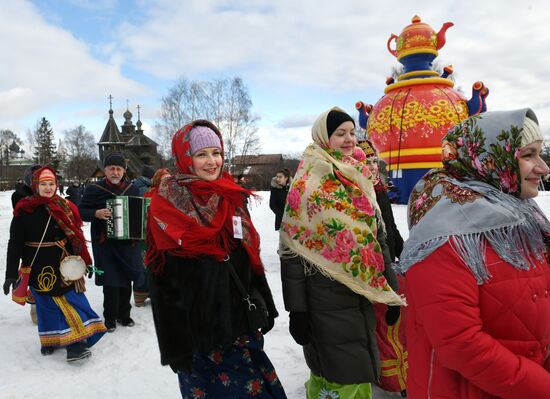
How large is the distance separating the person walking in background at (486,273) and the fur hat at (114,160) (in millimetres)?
3931

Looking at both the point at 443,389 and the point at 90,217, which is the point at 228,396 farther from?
the point at 90,217

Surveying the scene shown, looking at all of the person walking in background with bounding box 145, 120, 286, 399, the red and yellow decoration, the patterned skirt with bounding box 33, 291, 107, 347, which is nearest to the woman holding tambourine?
the patterned skirt with bounding box 33, 291, 107, 347

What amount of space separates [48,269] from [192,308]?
2448 millimetres

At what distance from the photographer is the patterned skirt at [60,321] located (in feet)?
13.0

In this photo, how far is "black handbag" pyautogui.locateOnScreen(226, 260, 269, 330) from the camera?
226cm

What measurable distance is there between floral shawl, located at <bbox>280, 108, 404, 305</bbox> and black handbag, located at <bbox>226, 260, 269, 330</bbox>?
0.34m

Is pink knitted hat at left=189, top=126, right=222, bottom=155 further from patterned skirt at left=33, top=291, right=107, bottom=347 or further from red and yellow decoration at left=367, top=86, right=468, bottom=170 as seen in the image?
red and yellow decoration at left=367, top=86, right=468, bottom=170

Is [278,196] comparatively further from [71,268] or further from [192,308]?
[192,308]

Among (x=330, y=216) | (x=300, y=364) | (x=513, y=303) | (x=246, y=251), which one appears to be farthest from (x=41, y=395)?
(x=513, y=303)

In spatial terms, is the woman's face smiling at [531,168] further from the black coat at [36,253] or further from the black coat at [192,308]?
the black coat at [36,253]

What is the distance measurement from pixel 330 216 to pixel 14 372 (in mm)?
3307

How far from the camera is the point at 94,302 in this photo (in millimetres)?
5707

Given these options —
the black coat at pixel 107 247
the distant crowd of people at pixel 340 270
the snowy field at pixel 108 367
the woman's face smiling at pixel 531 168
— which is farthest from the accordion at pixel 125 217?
the woman's face smiling at pixel 531 168

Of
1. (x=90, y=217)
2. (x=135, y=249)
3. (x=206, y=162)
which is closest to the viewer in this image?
(x=206, y=162)
